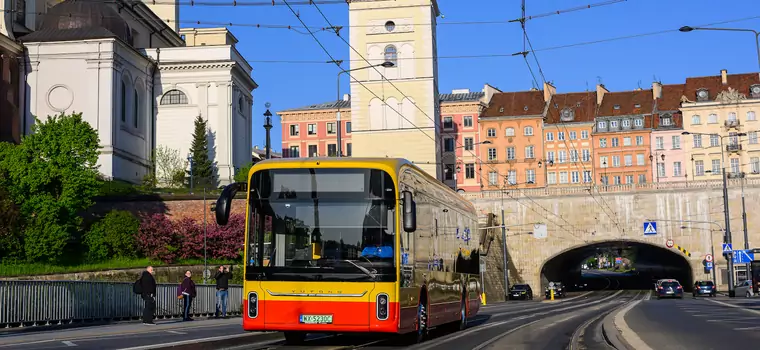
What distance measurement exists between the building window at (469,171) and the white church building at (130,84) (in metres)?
24.9

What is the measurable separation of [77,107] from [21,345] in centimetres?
5845

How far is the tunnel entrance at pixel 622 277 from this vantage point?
82.6m

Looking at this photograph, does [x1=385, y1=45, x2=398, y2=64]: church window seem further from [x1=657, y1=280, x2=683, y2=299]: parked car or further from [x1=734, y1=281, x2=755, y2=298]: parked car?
[x1=734, y1=281, x2=755, y2=298]: parked car

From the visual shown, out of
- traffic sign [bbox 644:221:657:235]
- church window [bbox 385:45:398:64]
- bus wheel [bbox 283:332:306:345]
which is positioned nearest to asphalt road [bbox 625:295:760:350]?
bus wheel [bbox 283:332:306:345]

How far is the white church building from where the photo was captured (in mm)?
70688

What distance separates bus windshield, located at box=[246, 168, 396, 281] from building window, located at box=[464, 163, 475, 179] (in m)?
86.3

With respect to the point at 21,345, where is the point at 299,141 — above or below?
above

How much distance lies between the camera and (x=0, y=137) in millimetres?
66562

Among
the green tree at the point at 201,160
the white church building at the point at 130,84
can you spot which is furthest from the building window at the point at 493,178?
the green tree at the point at 201,160

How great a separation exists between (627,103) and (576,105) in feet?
18.1

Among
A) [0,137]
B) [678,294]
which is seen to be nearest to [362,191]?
[678,294]

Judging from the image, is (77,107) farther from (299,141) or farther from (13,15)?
(299,141)

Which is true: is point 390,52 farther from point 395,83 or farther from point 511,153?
point 511,153

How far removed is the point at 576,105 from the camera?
4183 inches
